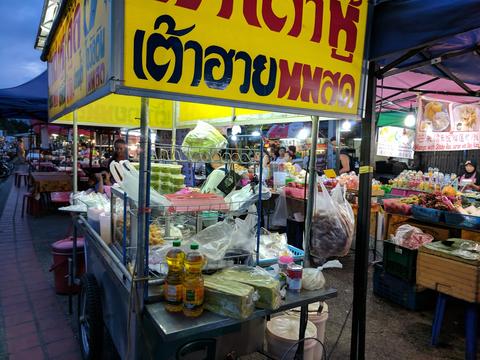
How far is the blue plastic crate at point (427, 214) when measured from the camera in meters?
4.46

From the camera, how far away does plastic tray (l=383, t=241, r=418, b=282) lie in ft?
12.9

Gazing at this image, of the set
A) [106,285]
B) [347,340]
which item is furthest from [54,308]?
[347,340]

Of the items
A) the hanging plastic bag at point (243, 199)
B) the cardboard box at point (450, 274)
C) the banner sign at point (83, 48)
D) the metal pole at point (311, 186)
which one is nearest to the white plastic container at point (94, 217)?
the banner sign at point (83, 48)

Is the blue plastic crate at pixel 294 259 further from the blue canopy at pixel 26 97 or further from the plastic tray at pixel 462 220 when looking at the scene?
the blue canopy at pixel 26 97

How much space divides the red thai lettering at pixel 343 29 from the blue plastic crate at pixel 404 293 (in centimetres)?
316

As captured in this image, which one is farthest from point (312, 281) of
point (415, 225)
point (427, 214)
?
point (415, 225)

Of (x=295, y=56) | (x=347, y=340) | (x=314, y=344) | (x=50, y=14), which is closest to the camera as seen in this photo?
(x=295, y=56)

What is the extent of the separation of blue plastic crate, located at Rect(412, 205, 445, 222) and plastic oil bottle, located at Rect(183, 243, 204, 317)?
13.0 feet

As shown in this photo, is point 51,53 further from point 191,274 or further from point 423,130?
point 423,130

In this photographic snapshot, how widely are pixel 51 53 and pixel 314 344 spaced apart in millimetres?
4204

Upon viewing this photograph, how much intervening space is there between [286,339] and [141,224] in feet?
4.84

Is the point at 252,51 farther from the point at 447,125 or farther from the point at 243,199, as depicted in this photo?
the point at 447,125

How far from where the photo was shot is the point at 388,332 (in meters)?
3.52

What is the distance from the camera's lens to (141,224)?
5.54 feet
